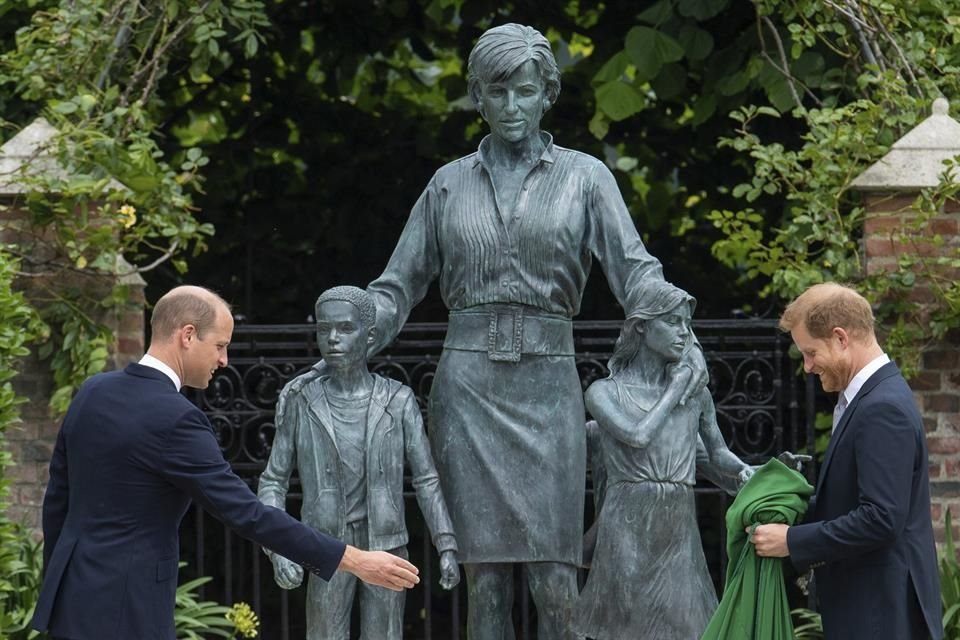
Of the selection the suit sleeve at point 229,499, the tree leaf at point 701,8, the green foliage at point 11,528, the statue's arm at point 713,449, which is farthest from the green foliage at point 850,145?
the suit sleeve at point 229,499

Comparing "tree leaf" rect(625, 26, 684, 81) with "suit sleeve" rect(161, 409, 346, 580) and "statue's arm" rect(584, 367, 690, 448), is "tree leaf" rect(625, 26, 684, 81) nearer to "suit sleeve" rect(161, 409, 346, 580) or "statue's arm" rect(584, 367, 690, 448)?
"statue's arm" rect(584, 367, 690, 448)

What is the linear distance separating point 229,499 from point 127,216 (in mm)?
3087

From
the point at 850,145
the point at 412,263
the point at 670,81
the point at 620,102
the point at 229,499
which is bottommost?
the point at 229,499

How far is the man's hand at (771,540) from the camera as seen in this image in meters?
4.54

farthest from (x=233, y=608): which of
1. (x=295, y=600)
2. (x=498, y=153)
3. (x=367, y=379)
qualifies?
(x=498, y=153)

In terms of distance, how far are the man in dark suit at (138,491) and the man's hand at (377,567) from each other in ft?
0.64

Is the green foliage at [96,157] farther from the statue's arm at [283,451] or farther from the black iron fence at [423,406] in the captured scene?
the statue's arm at [283,451]

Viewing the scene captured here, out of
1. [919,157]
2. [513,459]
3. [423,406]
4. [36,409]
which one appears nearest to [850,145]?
[919,157]

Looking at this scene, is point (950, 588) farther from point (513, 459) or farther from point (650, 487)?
point (513, 459)

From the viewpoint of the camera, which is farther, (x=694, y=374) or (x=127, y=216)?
(x=127, y=216)

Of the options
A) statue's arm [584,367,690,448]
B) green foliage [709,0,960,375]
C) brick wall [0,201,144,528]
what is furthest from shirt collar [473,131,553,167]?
brick wall [0,201,144,528]

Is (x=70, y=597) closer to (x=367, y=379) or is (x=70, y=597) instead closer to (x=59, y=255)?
(x=367, y=379)

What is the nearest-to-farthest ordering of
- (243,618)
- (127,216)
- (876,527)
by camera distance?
(876,527) < (243,618) < (127,216)

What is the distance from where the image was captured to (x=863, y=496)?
14.4ft
